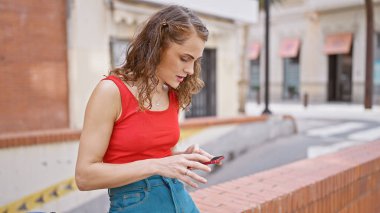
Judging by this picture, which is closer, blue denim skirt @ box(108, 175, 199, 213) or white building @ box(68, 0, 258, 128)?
blue denim skirt @ box(108, 175, 199, 213)

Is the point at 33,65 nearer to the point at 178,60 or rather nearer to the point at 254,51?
the point at 178,60

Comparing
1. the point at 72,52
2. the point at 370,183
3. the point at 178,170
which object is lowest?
the point at 370,183

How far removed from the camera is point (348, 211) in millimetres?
3127

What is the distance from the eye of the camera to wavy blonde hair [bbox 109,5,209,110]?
153 cm

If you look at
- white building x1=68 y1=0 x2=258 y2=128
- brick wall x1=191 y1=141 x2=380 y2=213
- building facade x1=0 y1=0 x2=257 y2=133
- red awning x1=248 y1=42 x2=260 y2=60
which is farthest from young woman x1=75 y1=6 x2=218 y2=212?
red awning x1=248 y1=42 x2=260 y2=60

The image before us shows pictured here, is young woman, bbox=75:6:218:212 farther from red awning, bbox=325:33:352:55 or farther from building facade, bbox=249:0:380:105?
red awning, bbox=325:33:352:55

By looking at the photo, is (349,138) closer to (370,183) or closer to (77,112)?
(77,112)

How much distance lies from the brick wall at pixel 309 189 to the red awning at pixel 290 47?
2162cm

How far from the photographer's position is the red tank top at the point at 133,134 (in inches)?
57.7

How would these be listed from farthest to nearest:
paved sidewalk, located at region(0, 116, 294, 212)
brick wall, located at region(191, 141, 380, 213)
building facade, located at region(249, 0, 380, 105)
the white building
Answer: building facade, located at region(249, 0, 380, 105), the white building, paved sidewalk, located at region(0, 116, 294, 212), brick wall, located at region(191, 141, 380, 213)

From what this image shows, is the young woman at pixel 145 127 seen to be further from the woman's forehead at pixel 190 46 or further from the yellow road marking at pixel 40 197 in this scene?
the yellow road marking at pixel 40 197

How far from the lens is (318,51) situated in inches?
933

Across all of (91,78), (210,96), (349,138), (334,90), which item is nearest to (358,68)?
(334,90)

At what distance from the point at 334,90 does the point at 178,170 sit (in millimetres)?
23736
